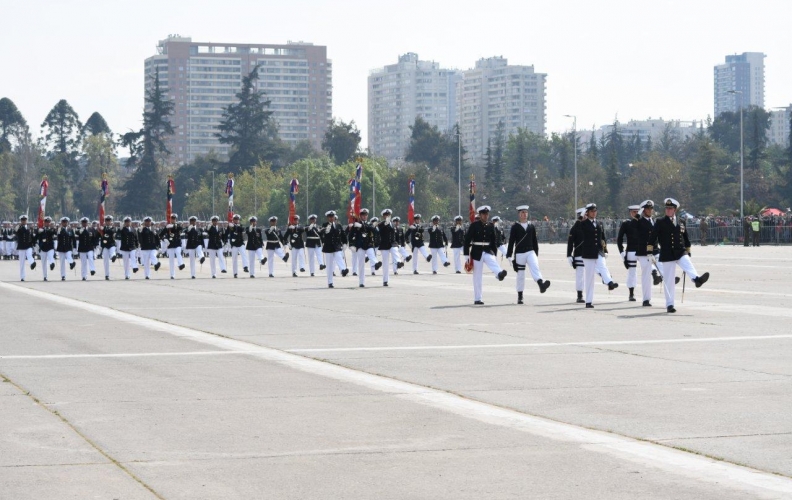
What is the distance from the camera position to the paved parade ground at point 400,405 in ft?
24.4

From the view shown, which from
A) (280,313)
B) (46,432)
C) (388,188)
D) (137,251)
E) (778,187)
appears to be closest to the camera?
(46,432)

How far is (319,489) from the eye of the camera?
7.19m

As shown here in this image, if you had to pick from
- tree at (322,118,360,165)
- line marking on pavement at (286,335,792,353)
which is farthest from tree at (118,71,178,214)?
line marking on pavement at (286,335,792,353)

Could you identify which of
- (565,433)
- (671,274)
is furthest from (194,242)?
(565,433)

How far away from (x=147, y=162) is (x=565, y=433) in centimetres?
15542

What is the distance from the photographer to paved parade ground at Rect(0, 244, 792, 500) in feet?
24.4

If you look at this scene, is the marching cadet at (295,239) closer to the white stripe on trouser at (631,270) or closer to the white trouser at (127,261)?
the white trouser at (127,261)

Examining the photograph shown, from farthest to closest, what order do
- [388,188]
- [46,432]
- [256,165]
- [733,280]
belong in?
[256,165]
[388,188]
[733,280]
[46,432]

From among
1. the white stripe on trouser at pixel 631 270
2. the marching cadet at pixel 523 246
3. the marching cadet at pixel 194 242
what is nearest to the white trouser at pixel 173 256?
the marching cadet at pixel 194 242

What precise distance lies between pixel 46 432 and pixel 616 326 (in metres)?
10.8

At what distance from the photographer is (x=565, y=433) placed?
9.00 m

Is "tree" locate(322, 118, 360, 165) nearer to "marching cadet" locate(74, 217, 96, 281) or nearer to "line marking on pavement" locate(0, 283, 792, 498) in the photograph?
"marching cadet" locate(74, 217, 96, 281)

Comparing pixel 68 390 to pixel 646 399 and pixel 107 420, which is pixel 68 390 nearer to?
pixel 107 420

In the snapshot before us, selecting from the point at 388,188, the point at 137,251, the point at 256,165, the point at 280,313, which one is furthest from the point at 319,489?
the point at 256,165
